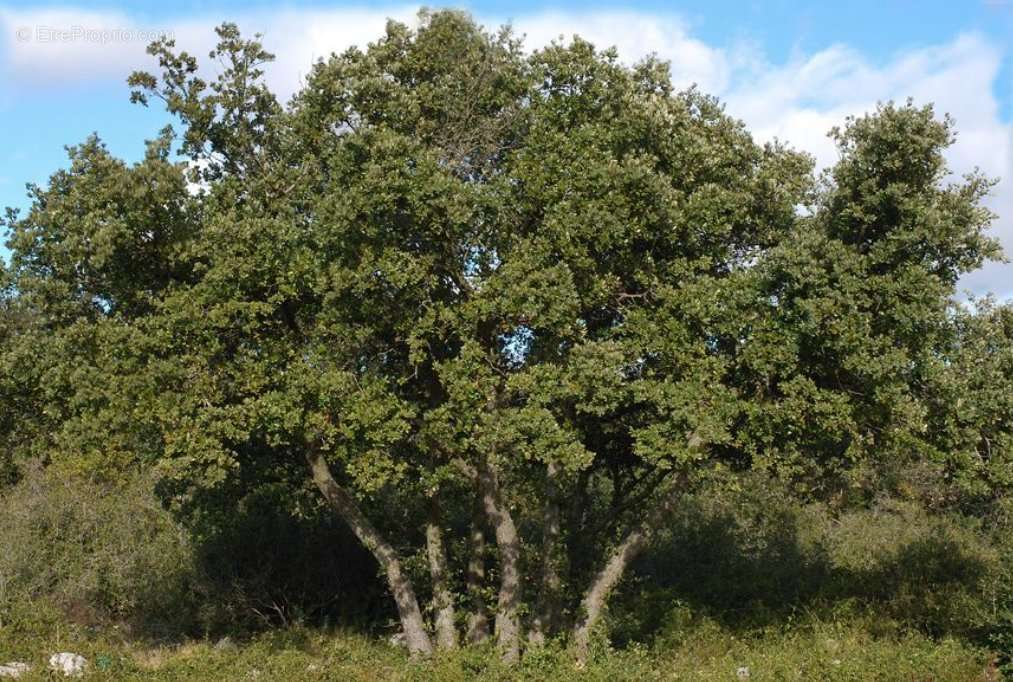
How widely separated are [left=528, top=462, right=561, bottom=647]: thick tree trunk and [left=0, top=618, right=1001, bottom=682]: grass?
139 centimetres

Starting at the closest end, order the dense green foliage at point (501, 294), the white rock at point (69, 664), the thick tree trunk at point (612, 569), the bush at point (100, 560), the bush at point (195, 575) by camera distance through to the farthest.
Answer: the dense green foliage at point (501, 294)
the white rock at point (69, 664)
the thick tree trunk at point (612, 569)
the bush at point (195, 575)
the bush at point (100, 560)

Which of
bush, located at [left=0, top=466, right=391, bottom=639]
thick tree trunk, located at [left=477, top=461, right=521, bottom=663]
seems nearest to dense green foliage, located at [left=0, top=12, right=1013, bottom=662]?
thick tree trunk, located at [left=477, top=461, right=521, bottom=663]

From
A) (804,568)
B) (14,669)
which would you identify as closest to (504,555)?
(14,669)

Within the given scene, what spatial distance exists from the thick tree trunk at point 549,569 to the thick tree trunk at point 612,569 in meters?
0.59

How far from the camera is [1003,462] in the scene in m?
13.1

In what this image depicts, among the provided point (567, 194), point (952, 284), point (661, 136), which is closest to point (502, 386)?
point (567, 194)

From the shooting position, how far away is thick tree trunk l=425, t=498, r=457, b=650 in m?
16.2

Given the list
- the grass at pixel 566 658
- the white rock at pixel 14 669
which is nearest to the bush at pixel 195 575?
the grass at pixel 566 658

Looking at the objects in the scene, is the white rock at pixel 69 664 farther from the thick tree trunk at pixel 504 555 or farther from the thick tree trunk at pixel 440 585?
the thick tree trunk at pixel 504 555

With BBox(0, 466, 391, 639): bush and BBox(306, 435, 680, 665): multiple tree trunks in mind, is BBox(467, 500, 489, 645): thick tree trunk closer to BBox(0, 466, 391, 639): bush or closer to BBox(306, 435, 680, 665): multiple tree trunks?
BBox(306, 435, 680, 665): multiple tree trunks

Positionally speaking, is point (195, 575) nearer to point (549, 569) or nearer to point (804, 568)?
point (549, 569)

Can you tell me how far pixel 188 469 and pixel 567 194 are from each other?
699cm

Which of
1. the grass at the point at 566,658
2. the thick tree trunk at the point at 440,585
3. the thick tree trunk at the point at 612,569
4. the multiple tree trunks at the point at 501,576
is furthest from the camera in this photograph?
the thick tree trunk at the point at 440,585

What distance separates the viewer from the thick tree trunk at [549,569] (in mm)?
16188
